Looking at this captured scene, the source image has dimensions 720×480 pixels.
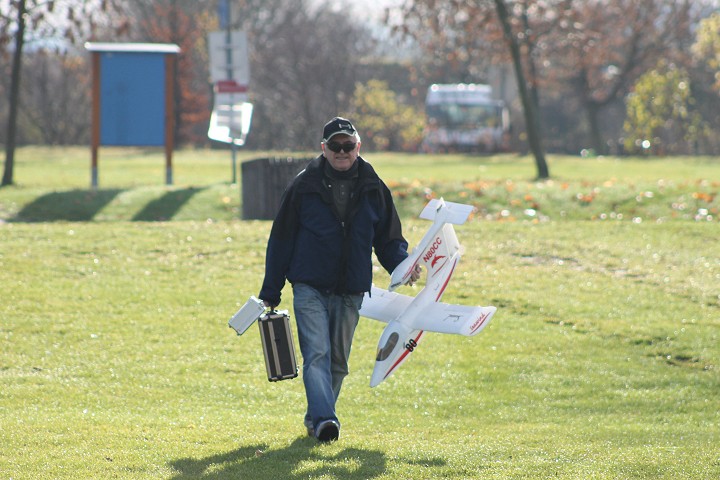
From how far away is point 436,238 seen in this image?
770 centimetres

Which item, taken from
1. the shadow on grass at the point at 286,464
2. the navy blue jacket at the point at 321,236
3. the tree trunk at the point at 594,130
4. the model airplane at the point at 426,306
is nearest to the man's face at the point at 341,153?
the navy blue jacket at the point at 321,236

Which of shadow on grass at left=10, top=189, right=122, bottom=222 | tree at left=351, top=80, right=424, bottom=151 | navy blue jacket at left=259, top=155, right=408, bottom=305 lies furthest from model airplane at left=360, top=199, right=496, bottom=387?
tree at left=351, top=80, right=424, bottom=151

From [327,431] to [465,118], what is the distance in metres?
40.4

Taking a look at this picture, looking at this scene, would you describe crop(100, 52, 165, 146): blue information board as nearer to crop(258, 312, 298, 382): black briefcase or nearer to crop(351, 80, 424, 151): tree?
crop(258, 312, 298, 382): black briefcase

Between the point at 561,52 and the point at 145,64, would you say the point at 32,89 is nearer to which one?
the point at 561,52

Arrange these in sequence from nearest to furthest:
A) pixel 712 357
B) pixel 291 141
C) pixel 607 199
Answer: pixel 712 357
pixel 607 199
pixel 291 141

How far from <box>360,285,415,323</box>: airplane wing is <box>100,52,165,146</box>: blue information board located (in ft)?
46.5

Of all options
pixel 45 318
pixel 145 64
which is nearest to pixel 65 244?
pixel 45 318

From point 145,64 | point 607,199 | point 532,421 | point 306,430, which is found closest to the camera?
point 306,430

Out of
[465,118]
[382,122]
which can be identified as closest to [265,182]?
[465,118]

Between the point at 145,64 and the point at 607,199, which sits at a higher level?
the point at 145,64

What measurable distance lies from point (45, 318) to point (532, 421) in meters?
5.13

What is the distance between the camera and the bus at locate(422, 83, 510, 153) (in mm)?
45359

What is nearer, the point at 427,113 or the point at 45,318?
the point at 45,318
